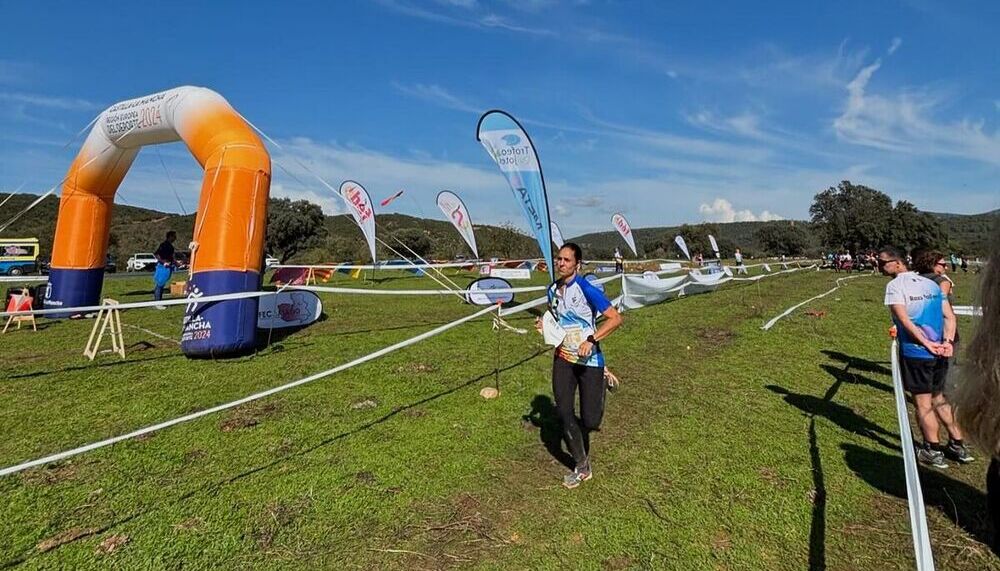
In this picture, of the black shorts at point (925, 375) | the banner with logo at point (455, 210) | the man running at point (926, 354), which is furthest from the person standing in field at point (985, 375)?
the banner with logo at point (455, 210)

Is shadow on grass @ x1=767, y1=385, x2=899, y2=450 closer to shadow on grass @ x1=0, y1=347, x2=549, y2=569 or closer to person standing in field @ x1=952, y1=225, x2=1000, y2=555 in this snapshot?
shadow on grass @ x1=0, y1=347, x2=549, y2=569

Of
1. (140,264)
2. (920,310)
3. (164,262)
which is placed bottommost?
(140,264)

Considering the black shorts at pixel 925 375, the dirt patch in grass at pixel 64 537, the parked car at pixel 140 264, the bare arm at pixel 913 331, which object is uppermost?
the bare arm at pixel 913 331

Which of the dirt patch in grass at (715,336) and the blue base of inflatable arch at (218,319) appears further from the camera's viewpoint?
the dirt patch in grass at (715,336)

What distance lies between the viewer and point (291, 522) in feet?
11.5

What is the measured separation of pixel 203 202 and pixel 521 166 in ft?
17.1

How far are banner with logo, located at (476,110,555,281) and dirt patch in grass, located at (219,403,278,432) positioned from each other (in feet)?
12.3

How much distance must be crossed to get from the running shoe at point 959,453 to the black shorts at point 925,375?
49 centimetres

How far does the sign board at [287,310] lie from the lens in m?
10.5

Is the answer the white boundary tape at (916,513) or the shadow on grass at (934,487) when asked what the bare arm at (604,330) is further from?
the shadow on grass at (934,487)

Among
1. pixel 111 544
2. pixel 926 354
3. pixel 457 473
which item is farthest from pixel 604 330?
pixel 111 544

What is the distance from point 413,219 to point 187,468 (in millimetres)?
104537

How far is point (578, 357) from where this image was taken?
3973 millimetres

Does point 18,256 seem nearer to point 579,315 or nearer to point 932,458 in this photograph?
point 579,315
